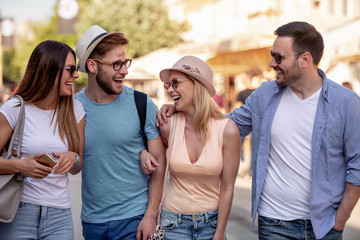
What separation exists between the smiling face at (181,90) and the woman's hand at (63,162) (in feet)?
2.44

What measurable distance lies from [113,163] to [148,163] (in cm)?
27

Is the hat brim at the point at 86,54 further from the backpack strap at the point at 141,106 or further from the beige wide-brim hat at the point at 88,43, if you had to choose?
the backpack strap at the point at 141,106

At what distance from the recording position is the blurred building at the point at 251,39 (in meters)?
9.47

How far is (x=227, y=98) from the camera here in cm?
2469

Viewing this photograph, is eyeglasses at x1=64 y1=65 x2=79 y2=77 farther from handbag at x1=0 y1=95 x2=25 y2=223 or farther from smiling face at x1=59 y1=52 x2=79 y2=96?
handbag at x1=0 y1=95 x2=25 y2=223

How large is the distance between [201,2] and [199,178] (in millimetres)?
32237

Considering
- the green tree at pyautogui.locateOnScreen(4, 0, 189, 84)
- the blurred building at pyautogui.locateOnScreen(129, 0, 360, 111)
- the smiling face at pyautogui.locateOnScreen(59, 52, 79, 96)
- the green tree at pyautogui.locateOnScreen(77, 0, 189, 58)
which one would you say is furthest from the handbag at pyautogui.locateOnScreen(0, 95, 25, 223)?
the green tree at pyautogui.locateOnScreen(77, 0, 189, 58)

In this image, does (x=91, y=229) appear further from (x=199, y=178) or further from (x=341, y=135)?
(x=341, y=135)

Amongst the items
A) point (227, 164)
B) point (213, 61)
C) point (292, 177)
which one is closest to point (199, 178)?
point (227, 164)

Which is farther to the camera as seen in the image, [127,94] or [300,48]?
[127,94]

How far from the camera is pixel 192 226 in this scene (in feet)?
10.1

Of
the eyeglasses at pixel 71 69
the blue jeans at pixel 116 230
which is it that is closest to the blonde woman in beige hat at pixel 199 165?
the blue jeans at pixel 116 230

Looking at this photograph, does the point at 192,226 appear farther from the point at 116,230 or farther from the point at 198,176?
the point at 116,230

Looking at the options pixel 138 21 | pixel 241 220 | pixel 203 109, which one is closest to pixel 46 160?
pixel 203 109
